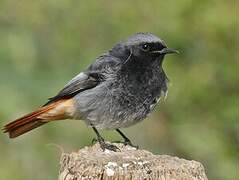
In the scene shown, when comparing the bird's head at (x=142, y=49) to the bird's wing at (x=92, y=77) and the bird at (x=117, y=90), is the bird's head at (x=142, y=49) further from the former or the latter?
the bird's wing at (x=92, y=77)

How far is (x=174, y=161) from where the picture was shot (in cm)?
462

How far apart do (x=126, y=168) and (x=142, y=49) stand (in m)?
2.01

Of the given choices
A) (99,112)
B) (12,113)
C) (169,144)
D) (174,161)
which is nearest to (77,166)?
(174,161)

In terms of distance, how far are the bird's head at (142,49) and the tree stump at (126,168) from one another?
1.63 m

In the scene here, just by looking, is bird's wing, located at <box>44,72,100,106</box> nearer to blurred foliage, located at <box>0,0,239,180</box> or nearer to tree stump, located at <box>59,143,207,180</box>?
blurred foliage, located at <box>0,0,239,180</box>

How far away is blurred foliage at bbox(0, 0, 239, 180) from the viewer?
7.15 metres

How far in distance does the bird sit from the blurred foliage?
70 cm

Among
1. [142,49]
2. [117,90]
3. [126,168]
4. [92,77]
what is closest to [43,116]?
[92,77]

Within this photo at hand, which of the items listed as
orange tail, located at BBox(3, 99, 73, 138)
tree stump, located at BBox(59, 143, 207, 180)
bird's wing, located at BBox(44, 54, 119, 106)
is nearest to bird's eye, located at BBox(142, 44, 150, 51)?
bird's wing, located at BBox(44, 54, 119, 106)

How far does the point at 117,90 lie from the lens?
6.21 meters

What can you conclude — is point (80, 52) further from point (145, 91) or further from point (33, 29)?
point (145, 91)

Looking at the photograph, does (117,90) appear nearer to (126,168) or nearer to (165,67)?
(165,67)

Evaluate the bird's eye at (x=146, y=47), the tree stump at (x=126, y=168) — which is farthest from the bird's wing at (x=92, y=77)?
the tree stump at (x=126, y=168)

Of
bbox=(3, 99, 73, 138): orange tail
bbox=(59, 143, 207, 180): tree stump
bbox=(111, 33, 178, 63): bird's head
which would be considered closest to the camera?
bbox=(59, 143, 207, 180): tree stump
